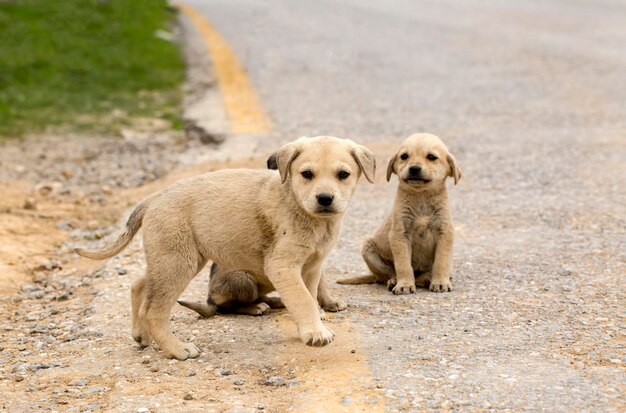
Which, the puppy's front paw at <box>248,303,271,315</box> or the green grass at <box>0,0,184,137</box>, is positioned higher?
the puppy's front paw at <box>248,303,271,315</box>

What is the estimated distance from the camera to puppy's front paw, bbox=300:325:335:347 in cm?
676

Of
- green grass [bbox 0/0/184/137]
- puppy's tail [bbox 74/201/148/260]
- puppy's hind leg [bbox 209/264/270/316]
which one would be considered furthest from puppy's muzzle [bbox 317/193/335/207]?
green grass [bbox 0/0/184/137]

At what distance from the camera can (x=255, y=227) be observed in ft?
24.0

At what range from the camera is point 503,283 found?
339 inches

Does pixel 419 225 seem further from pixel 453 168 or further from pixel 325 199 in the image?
pixel 325 199

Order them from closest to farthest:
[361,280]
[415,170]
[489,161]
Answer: [415,170] < [361,280] < [489,161]

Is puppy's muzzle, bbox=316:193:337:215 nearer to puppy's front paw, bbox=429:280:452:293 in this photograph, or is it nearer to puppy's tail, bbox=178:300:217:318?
puppy's tail, bbox=178:300:217:318

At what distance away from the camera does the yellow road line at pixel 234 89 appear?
16.4 m

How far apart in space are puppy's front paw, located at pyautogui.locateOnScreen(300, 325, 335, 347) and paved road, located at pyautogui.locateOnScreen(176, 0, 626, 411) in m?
0.31

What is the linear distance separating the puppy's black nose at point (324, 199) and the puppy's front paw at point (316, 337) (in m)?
0.83

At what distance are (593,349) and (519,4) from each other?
23.5 m

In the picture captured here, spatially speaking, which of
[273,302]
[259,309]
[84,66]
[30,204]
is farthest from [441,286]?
[84,66]

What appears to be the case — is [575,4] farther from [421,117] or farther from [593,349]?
[593,349]

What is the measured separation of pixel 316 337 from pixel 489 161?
290 inches
